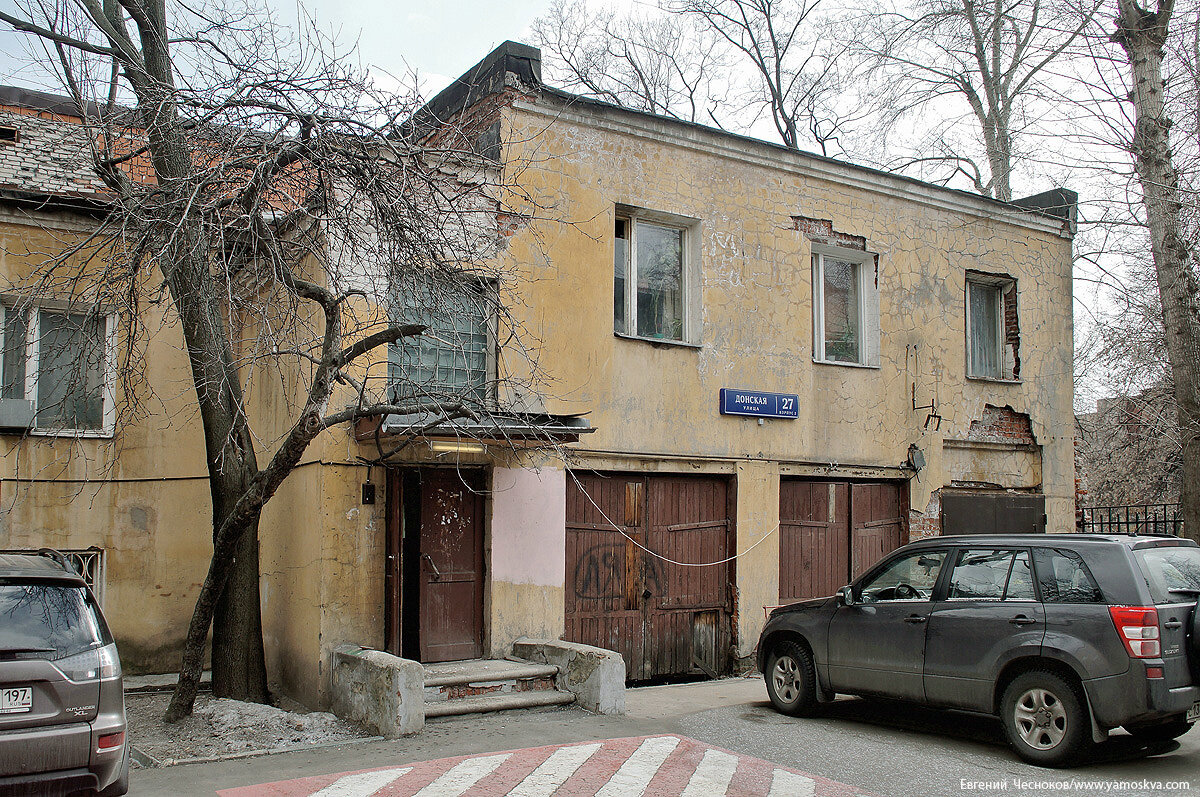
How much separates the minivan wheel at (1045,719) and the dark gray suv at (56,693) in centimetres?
606

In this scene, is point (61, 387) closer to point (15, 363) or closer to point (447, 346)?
point (15, 363)

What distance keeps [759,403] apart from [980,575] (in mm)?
4220

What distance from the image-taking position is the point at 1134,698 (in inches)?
257

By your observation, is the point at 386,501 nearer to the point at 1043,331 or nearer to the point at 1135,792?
the point at 1135,792

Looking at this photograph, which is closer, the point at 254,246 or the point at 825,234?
the point at 254,246

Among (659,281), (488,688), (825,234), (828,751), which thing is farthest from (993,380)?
(488,688)

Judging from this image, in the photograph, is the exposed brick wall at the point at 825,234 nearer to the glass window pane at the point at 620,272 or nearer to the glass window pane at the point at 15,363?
the glass window pane at the point at 620,272

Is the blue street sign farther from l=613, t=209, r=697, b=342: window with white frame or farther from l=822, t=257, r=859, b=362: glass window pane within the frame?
l=822, t=257, r=859, b=362: glass window pane

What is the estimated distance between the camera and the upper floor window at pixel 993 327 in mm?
14070

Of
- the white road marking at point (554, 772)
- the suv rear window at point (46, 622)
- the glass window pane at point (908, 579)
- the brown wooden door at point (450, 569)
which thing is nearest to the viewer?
the suv rear window at point (46, 622)

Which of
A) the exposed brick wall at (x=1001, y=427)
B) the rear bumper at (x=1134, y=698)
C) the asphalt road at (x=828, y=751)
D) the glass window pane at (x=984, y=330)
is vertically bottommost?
the asphalt road at (x=828, y=751)

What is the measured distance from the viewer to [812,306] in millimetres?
12320

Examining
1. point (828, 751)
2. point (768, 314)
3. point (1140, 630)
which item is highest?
point (768, 314)

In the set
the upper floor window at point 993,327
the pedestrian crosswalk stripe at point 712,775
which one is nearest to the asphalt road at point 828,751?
the pedestrian crosswalk stripe at point 712,775
